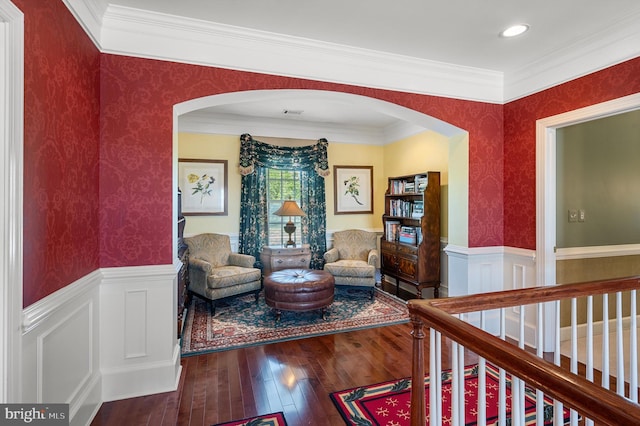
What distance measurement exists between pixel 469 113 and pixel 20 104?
341 cm

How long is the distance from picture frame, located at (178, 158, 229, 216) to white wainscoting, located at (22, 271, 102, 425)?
2800 millimetres

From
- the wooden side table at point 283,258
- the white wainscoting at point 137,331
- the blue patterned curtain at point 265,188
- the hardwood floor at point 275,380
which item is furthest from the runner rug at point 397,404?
the blue patterned curtain at point 265,188

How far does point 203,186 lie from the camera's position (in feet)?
16.4

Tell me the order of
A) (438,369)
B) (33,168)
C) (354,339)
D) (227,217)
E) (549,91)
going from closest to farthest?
1. (438,369)
2. (33,168)
3. (549,91)
4. (354,339)
5. (227,217)

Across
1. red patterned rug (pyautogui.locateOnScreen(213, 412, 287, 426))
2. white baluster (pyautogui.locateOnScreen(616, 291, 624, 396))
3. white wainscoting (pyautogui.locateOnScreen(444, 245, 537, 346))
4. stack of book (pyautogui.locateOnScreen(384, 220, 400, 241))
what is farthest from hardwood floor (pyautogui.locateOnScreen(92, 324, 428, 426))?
stack of book (pyautogui.locateOnScreen(384, 220, 400, 241))

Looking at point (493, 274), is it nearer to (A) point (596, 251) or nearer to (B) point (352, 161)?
(A) point (596, 251)

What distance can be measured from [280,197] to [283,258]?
1128 millimetres

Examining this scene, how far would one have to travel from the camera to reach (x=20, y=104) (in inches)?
53.1

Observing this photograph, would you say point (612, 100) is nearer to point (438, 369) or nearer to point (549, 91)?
point (549, 91)

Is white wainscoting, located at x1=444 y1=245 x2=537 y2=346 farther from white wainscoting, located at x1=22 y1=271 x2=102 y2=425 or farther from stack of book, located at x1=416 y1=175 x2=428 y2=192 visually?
white wainscoting, located at x1=22 y1=271 x2=102 y2=425

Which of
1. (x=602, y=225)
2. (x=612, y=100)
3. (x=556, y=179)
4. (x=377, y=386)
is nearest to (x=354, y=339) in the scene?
(x=377, y=386)

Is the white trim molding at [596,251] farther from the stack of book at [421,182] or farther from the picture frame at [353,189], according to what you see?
the picture frame at [353,189]

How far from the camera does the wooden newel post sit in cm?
130

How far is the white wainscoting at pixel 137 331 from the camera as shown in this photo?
2.29 m
